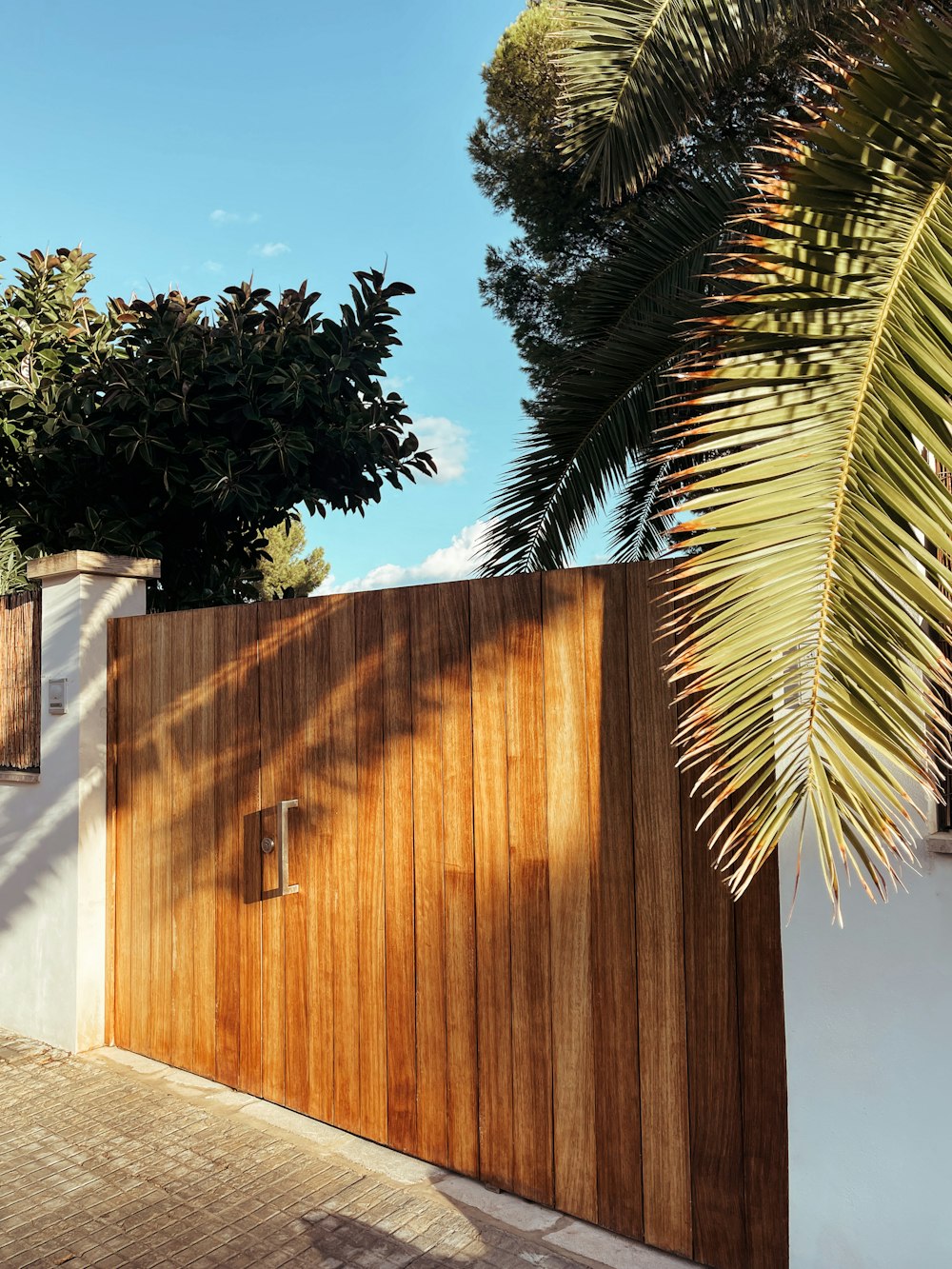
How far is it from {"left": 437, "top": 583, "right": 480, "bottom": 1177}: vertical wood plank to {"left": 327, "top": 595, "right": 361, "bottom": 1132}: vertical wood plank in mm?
444

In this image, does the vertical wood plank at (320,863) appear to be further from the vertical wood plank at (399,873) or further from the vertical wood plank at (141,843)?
the vertical wood plank at (141,843)

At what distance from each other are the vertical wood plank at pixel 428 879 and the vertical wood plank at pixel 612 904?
0.61 m

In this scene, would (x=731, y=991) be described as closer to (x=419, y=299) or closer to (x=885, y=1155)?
(x=885, y=1155)

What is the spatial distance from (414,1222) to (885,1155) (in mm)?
1435

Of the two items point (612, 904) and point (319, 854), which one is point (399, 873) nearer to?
point (319, 854)

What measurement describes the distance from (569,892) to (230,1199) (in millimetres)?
1508

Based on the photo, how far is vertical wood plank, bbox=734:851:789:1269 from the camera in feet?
8.38

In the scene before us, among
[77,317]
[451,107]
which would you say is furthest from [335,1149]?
[451,107]

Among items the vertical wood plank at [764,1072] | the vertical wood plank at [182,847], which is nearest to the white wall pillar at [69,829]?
the vertical wood plank at [182,847]

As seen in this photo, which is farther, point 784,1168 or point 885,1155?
point 784,1168

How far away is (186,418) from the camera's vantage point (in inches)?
267

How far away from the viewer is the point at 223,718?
4.10 metres

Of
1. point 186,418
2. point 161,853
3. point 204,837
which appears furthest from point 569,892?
point 186,418

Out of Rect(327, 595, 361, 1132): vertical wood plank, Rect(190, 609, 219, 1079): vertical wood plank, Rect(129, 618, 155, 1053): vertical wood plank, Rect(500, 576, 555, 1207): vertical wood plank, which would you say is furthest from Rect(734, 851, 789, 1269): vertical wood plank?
Rect(129, 618, 155, 1053): vertical wood plank
